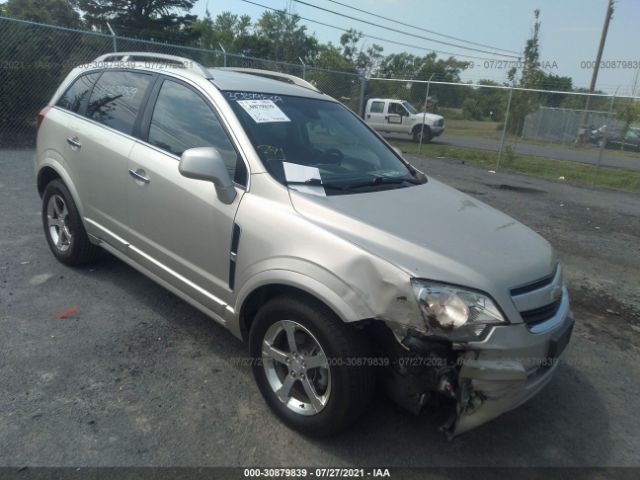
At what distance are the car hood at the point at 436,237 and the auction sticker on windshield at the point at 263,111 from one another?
2.43 ft

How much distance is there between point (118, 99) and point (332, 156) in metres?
1.90

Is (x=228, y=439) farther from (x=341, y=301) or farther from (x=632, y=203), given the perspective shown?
(x=632, y=203)

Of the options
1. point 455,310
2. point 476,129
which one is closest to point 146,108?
point 455,310

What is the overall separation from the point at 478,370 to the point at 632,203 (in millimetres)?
10168

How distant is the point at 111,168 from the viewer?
3676mm

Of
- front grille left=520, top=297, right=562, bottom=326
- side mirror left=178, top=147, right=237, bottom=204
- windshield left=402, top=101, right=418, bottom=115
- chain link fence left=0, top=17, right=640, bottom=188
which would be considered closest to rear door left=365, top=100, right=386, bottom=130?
chain link fence left=0, top=17, right=640, bottom=188

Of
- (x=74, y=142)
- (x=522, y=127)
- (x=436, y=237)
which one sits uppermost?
(x=522, y=127)

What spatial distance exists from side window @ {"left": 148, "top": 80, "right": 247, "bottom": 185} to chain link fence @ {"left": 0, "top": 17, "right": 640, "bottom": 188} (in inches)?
322

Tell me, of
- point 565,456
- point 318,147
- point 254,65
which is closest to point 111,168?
point 318,147

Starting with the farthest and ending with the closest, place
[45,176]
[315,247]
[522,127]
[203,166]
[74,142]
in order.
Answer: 1. [522,127]
2. [45,176]
3. [74,142]
4. [203,166]
5. [315,247]

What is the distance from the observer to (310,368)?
253cm

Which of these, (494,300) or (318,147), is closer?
(494,300)

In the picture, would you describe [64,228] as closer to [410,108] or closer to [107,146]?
[107,146]

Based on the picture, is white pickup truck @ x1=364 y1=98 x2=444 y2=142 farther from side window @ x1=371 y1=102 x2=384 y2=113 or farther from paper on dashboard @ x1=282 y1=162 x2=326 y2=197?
paper on dashboard @ x1=282 y1=162 x2=326 y2=197
